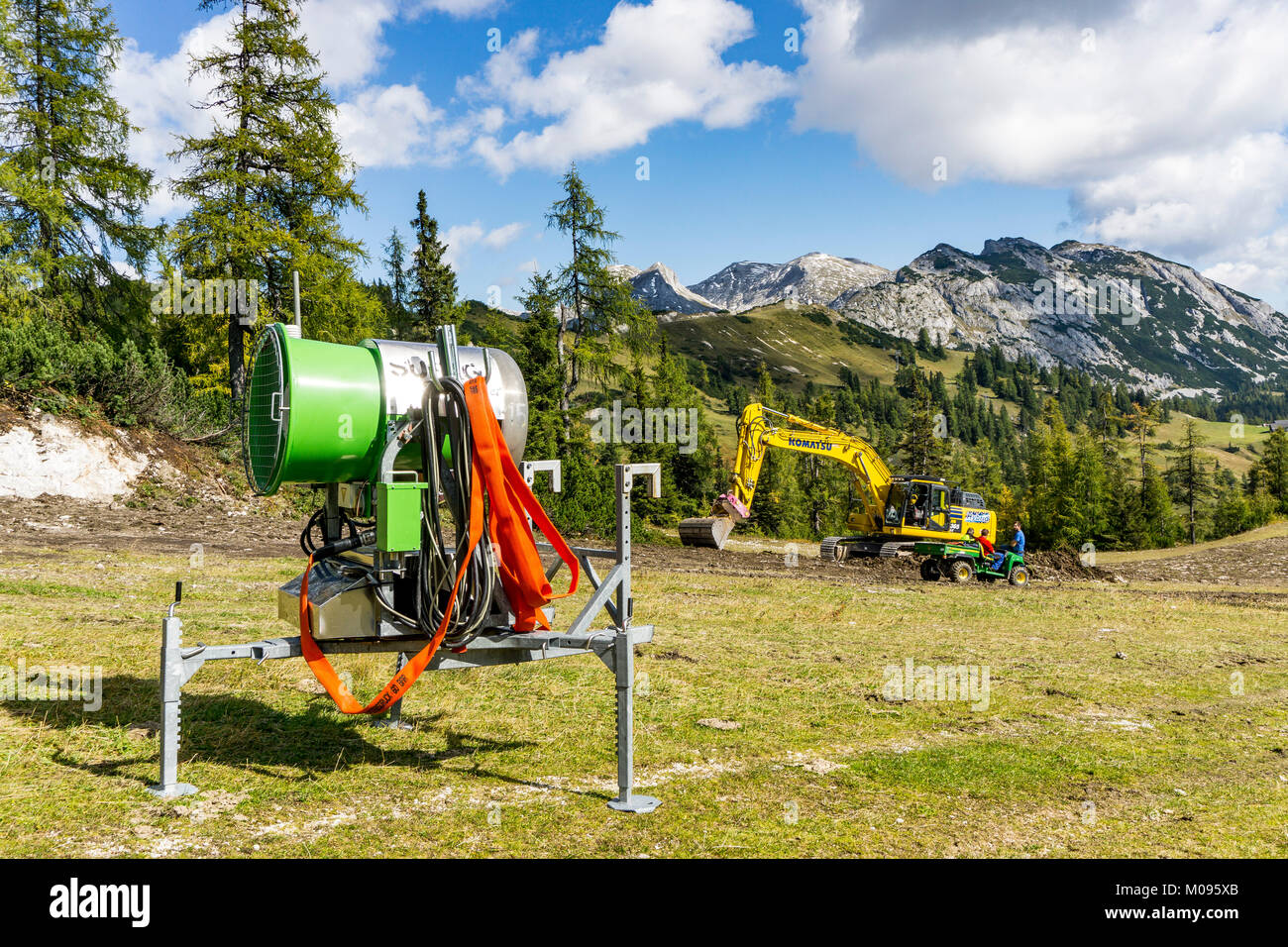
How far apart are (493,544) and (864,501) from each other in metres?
27.1

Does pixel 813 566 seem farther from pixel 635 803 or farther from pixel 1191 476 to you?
pixel 1191 476

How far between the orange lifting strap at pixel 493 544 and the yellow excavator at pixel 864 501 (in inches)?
857

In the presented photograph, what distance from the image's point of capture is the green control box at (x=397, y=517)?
605 cm

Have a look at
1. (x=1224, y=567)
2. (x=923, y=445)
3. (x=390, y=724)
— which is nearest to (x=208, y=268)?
(x=390, y=724)

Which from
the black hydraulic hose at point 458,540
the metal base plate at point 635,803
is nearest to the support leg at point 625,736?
the metal base plate at point 635,803

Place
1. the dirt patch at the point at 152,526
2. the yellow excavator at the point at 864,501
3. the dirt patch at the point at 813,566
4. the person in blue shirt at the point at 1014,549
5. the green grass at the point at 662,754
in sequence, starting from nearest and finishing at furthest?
the green grass at the point at 662,754 → the dirt patch at the point at 152,526 → the dirt patch at the point at 813,566 → the yellow excavator at the point at 864,501 → the person in blue shirt at the point at 1014,549

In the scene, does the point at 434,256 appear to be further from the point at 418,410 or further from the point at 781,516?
the point at 418,410

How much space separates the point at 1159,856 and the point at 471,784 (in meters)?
4.93

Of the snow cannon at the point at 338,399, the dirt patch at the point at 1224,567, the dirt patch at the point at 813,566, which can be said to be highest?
the snow cannon at the point at 338,399

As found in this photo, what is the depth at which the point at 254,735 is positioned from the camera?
24.2ft

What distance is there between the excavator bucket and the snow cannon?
22.2m

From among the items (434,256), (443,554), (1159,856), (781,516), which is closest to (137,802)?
(443,554)

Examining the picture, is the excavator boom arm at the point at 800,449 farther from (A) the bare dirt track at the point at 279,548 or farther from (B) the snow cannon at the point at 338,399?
(B) the snow cannon at the point at 338,399

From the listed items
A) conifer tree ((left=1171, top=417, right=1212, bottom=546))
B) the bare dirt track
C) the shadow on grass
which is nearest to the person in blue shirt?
the bare dirt track
